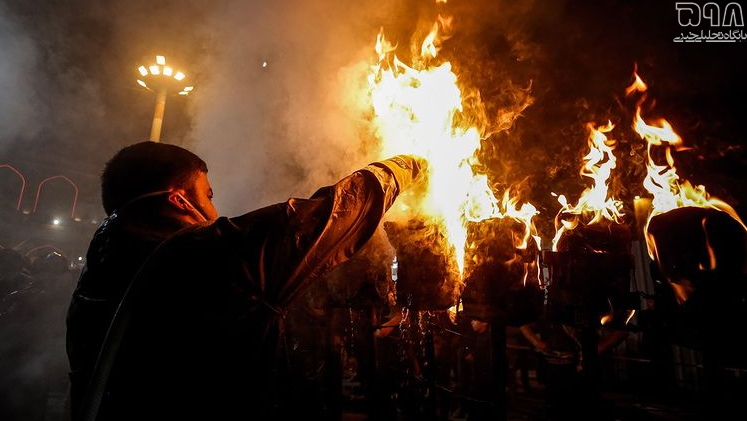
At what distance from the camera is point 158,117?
7.10 m

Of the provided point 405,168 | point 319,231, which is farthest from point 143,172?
point 405,168

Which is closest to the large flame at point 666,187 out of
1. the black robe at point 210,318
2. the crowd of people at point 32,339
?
the black robe at point 210,318

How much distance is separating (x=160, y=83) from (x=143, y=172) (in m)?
6.44

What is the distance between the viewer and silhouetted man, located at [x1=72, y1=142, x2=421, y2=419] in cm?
142

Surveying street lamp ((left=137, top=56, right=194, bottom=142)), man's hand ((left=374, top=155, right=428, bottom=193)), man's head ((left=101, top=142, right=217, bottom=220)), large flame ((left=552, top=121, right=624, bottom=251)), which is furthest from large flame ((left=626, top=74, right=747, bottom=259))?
street lamp ((left=137, top=56, right=194, bottom=142))

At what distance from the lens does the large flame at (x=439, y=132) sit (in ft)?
14.3

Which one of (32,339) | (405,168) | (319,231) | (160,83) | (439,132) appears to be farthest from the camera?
(160,83)

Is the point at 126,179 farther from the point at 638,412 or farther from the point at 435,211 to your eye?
the point at 638,412

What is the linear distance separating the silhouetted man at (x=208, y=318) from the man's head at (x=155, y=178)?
55 centimetres

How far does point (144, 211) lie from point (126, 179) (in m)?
0.32

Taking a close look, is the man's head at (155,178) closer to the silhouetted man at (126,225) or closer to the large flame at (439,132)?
the silhouetted man at (126,225)

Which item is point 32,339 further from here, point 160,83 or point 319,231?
point 319,231

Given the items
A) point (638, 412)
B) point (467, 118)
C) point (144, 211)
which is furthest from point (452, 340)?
point (144, 211)

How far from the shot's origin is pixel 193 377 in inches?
58.3
